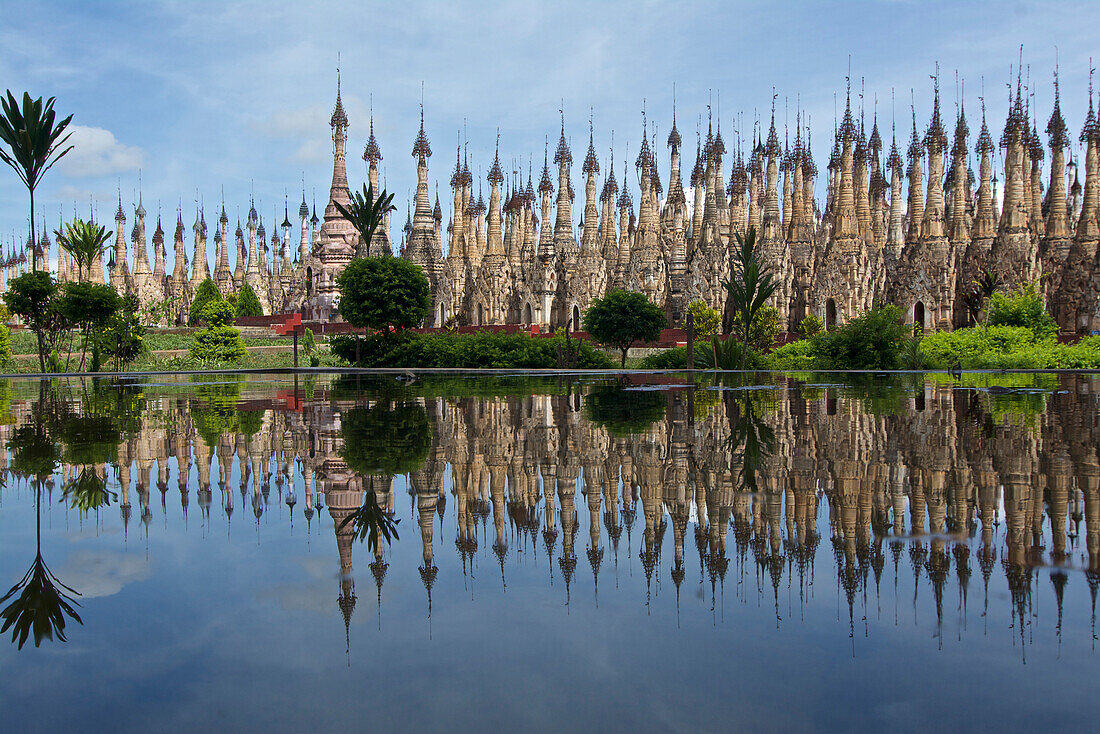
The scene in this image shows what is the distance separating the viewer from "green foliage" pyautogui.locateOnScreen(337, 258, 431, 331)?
104ft

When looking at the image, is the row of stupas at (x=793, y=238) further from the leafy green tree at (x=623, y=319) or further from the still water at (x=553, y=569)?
the still water at (x=553, y=569)

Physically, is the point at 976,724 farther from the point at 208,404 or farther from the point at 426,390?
the point at 426,390

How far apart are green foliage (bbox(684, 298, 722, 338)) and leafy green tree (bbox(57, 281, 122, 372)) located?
75.7 feet

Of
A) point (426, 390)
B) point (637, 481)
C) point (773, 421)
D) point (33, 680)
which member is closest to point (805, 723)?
point (33, 680)

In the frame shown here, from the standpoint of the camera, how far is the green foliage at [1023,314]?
2881cm

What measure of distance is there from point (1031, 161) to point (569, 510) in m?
49.3

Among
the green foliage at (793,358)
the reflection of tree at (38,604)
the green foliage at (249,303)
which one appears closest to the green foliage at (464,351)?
the green foliage at (793,358)

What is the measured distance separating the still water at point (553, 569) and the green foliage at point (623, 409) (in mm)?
829

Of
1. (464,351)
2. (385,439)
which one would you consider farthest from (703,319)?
(385,439)

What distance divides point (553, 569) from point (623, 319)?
26085 millimetres

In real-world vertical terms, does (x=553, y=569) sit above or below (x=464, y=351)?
below

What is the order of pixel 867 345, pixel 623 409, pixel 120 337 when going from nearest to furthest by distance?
pixel 623 409 → pixel 867 345 → pixel 120 337

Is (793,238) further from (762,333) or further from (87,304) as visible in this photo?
(87,304)

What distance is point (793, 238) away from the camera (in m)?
44.8
